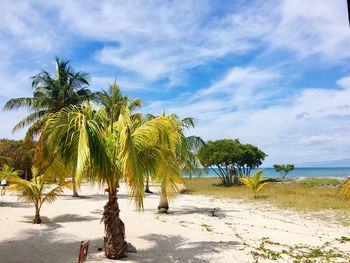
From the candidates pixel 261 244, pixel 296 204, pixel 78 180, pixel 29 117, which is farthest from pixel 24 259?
pixel 29 117

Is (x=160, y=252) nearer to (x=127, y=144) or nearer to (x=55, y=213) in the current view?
(x=127, y=144)

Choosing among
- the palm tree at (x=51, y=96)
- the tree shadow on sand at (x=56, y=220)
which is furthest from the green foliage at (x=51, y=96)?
the tree shadow on sand at (x=56, y=220)

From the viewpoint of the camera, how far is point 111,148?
923 cm

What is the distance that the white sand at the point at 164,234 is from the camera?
984cm

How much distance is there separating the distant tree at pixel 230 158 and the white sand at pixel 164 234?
1010 inches

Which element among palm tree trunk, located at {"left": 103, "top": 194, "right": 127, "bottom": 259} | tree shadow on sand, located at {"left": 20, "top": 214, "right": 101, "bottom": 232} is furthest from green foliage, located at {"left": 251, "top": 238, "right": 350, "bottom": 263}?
tree shadow on sand, located at {"left": 20, "top": 214, "right": 101, "bottom": 232}

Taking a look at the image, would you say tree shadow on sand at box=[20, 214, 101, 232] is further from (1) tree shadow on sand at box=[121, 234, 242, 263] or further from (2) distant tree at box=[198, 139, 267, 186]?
(2) distant tree at box=[198, 139, 267, 186]

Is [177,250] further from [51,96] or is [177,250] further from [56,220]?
[51,96]

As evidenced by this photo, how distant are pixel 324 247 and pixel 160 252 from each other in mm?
5152

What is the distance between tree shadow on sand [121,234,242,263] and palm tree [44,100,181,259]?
2.89 ft

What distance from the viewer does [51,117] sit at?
8773 millimetres

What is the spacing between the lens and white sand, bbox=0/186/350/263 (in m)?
9.84

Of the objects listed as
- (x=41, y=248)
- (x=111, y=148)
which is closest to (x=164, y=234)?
(x=41, y=248)

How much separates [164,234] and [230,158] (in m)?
32.4
